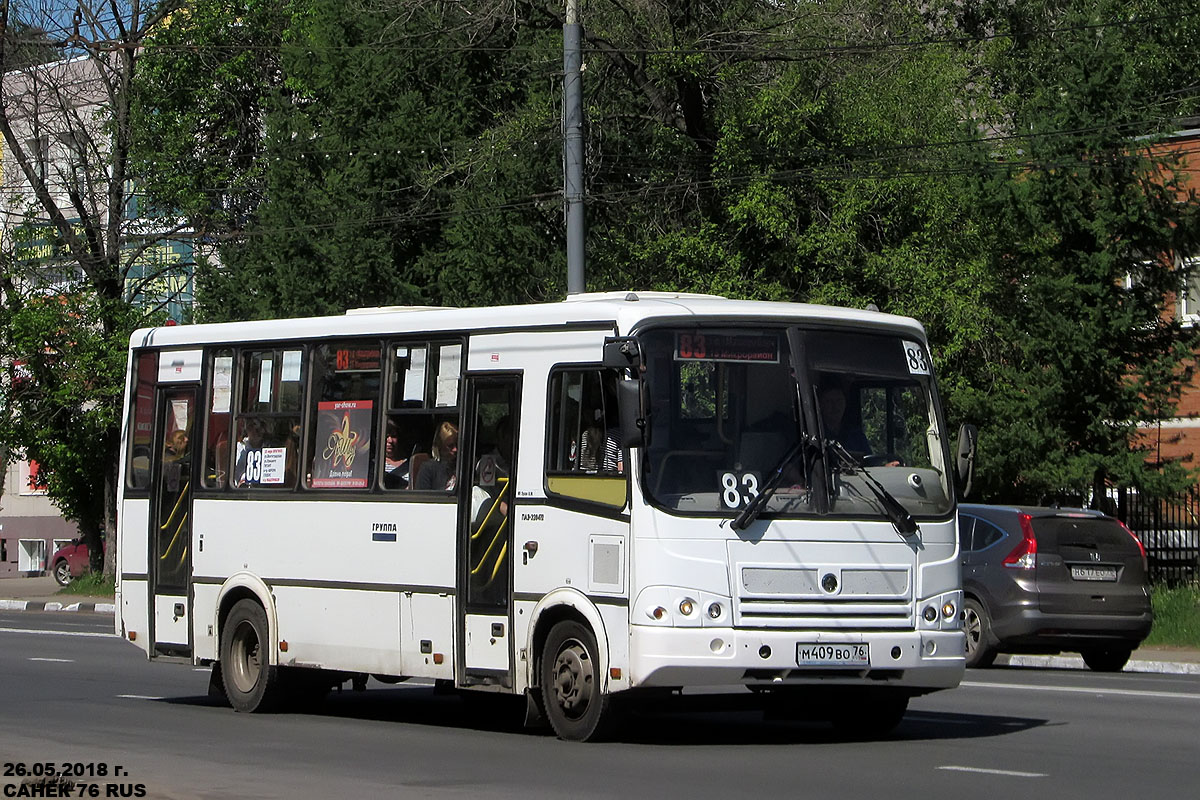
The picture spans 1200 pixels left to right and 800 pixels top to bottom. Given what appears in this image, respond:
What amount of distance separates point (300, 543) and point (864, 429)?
4.60 metres

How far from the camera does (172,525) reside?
16.3 metres

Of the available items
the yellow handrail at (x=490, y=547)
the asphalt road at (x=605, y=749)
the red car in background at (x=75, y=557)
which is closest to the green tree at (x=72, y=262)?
the red car in background at (x=75, y=557)

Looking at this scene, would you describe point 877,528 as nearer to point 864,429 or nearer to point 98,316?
point 864,429

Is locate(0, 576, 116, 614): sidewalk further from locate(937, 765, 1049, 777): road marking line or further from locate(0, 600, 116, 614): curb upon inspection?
locate(937, 765, 1049, 777): road marking line

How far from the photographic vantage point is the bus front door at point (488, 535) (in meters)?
13.2

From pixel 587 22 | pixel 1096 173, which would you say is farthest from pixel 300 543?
pixel 587 22

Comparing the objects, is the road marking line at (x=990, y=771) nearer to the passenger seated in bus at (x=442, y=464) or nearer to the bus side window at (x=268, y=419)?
the passenger seated in bus at (x=442, y=464)

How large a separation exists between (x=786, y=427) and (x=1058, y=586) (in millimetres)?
8759

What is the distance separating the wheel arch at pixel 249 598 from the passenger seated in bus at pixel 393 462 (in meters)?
1.64

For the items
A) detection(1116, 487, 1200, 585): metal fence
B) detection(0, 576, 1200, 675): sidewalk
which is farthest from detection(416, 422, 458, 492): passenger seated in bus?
detection(1116, 487, 1200, 585): metal fence

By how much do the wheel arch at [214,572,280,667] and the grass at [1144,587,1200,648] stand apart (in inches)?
467

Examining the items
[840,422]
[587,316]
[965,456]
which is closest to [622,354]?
[587,316]

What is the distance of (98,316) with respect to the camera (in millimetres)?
39500

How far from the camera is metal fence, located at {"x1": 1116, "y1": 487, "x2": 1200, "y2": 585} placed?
25906 millimetres
